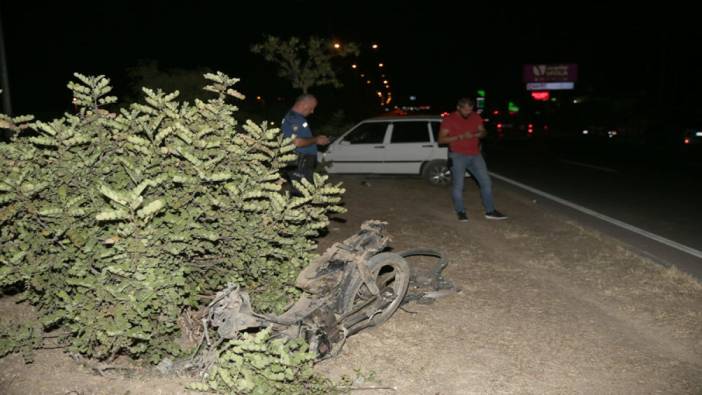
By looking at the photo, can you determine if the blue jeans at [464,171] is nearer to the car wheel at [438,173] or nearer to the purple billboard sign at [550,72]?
the car wheel at [438,173]

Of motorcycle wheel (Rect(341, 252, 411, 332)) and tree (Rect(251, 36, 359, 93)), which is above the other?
tree (Rect(251, 36, 359, 93))

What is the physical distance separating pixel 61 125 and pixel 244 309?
1.57 m

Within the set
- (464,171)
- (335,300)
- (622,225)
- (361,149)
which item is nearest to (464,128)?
(464,171)

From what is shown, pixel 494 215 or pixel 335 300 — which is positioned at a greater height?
pixel 335 300

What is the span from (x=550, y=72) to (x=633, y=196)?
7414 cm

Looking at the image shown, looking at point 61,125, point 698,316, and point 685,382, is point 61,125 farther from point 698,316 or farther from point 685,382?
point 698,316

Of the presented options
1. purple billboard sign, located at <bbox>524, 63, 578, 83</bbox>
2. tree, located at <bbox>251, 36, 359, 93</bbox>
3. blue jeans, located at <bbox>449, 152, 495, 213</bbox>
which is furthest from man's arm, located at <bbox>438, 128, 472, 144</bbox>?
purple billboard sign, located at <bbox>524, 63, 578, 83</bbox>

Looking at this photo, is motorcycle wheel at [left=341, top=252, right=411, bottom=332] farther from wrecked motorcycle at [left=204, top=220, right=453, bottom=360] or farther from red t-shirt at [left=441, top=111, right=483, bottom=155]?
red t-shirt at [left=441, top=111, right=483, bottom=155]

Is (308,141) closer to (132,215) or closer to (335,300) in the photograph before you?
(335,300)

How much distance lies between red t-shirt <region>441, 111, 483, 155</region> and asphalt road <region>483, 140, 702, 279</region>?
2293mm

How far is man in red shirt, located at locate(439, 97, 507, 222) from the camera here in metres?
8.57

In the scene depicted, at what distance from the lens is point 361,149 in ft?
43.3

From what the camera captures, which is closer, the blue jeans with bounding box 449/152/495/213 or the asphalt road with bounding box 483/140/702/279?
the asphalt road with bounding box 483/140/702/279

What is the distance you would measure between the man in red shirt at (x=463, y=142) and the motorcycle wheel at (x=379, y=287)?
4.14 meters
